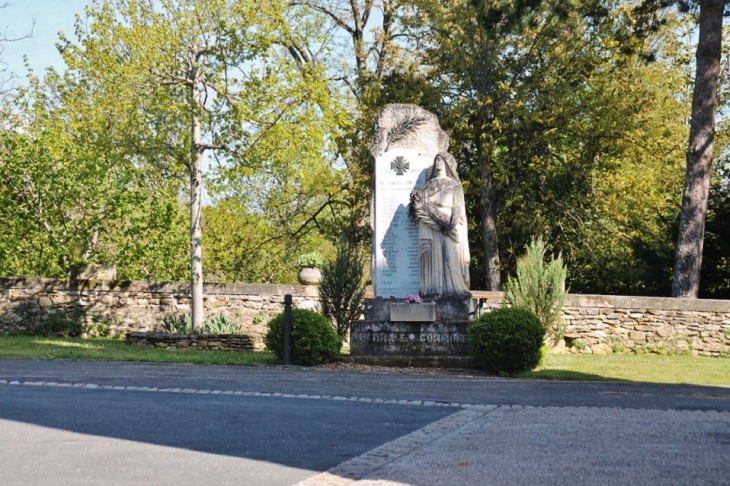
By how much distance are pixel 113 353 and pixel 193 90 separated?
22.1 ft

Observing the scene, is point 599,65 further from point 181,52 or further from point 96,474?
point 96,474

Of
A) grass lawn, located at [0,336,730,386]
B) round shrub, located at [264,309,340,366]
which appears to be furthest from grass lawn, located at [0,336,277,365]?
round shrub, located at [264,309,340,366]

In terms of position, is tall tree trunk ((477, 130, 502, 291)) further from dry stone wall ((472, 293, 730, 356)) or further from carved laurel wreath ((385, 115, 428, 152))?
carved laurel wreath ((385, 115, 428, 152))

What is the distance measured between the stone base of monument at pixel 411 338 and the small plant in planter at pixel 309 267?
6124mm

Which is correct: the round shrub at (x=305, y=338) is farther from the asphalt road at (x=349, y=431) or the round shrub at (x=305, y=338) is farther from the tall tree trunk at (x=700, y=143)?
the tall tree trunk at (x=700, y=143)

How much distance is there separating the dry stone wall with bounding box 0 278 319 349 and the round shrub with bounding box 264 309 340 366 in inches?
281

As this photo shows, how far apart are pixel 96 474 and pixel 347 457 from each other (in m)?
1.92

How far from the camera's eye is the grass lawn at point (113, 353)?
1734 cm

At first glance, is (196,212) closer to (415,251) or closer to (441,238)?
(415,251)

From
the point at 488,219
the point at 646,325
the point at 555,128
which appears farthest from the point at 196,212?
the point at 555,128

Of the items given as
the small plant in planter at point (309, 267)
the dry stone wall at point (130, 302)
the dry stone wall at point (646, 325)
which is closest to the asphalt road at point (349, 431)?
the dry stone wall at point (646, 325)

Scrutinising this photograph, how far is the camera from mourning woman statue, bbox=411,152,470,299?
57.5 ft

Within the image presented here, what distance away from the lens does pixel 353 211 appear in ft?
99.1

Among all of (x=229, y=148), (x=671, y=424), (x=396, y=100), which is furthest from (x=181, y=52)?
(x=671, y=424)
